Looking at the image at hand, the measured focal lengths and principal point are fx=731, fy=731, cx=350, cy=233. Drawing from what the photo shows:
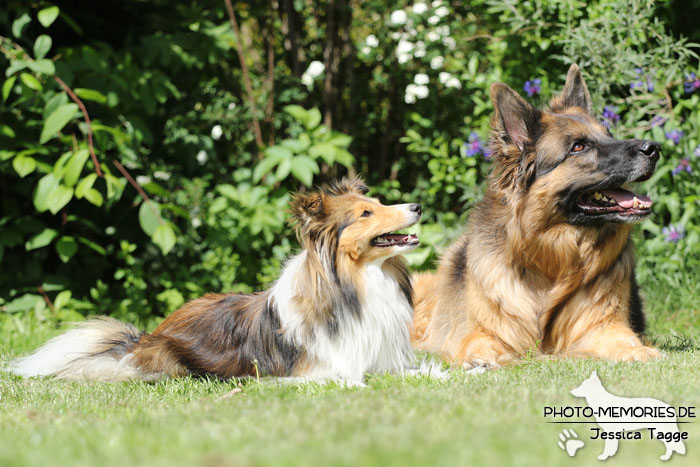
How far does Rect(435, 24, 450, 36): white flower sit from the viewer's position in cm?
807

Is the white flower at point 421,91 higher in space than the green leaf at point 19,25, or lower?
lower

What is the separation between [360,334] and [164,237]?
2227mm

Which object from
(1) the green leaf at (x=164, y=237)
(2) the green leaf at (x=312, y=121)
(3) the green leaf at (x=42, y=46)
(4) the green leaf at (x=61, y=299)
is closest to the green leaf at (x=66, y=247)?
(4) the green leaf at (x=61, y=299)

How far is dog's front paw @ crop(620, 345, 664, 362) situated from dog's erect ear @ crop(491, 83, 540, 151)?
4.38 feet

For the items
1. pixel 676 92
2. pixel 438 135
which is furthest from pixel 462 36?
pixel 676 92

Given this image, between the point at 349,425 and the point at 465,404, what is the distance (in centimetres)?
59

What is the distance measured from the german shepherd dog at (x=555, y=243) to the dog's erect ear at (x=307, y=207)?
1.16 metres

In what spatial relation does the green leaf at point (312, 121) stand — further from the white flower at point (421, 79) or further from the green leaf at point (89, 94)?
the green leaf at point (89, 94)

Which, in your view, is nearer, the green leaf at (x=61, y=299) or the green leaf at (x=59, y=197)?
the green leaf at (x=59, y=197)

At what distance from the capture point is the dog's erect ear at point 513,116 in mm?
4418

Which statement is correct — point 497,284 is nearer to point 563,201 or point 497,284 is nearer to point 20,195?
point 563,201

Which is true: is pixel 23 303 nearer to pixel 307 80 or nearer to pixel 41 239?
pixel 41 239

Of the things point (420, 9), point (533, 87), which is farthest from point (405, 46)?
point (533, 87)

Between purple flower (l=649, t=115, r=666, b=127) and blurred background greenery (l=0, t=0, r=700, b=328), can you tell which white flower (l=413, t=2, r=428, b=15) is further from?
purple flower (l=649, t=115, r=666, b=127)
